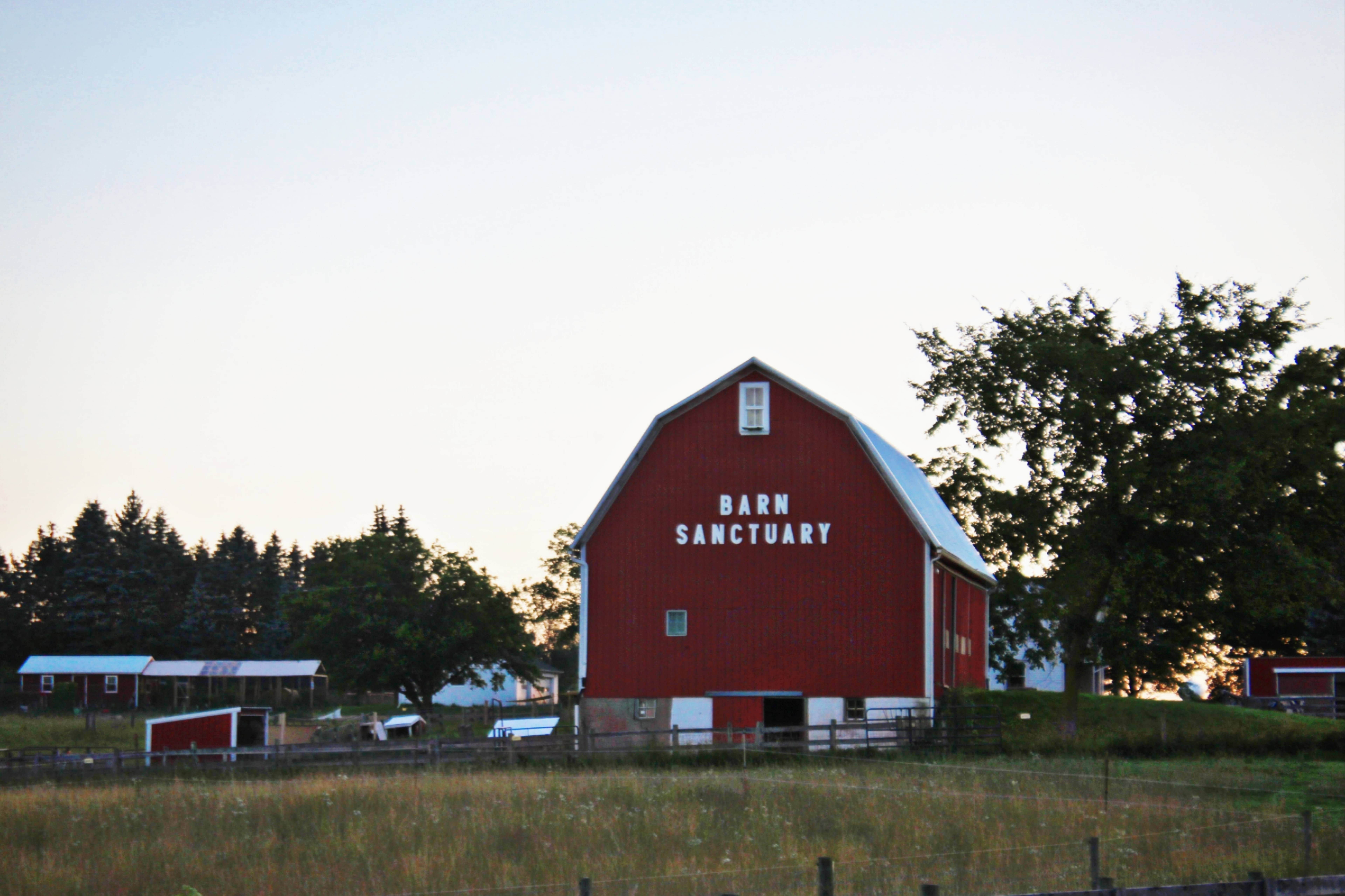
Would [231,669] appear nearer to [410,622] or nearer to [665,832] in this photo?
[410,622]

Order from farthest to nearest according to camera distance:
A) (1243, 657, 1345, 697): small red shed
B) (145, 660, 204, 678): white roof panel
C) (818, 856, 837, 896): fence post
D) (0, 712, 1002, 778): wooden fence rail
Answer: (145, 660, 204, 678): white roof panel
(1243, 657, 1345, 697): small red shed
(0, 712, 1002, 778): wooden fence rail
(818, 856, 837, 896): fence post

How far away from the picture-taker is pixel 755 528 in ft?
121

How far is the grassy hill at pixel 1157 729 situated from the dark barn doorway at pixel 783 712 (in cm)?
460

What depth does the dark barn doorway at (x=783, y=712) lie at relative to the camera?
36250mm

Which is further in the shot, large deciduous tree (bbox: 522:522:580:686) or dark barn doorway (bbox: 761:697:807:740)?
large deciduous tree (bbox: 522:522:580:686)

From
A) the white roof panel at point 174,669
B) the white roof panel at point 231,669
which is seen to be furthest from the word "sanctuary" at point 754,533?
the white roof panel at point 174,669

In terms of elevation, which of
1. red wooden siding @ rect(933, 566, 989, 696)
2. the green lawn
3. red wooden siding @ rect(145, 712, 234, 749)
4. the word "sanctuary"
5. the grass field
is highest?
the word "sanctuary"

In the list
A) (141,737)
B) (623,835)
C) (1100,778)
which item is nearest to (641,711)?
(1100,778)

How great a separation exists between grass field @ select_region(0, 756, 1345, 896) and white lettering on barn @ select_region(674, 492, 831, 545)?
1030 cm

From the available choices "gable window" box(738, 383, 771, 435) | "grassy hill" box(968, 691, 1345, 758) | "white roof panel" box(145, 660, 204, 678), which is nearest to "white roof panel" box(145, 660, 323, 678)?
"white roof panel" box(145, 660, 204, 678)

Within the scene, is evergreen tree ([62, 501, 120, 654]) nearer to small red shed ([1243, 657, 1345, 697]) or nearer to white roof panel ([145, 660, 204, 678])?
white roof panel ([145, 660, 204, 678])

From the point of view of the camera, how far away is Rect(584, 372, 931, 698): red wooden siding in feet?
118

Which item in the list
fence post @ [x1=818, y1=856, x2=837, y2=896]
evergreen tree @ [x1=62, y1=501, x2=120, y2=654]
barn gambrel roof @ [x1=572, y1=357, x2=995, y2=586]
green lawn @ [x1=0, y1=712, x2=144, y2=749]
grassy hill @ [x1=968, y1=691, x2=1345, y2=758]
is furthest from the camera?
evergreen tree @ [x1=62, y1=501, x2=120, y2=654]

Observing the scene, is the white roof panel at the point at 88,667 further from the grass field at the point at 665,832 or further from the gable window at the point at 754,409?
the grass field at the point at 665,832
